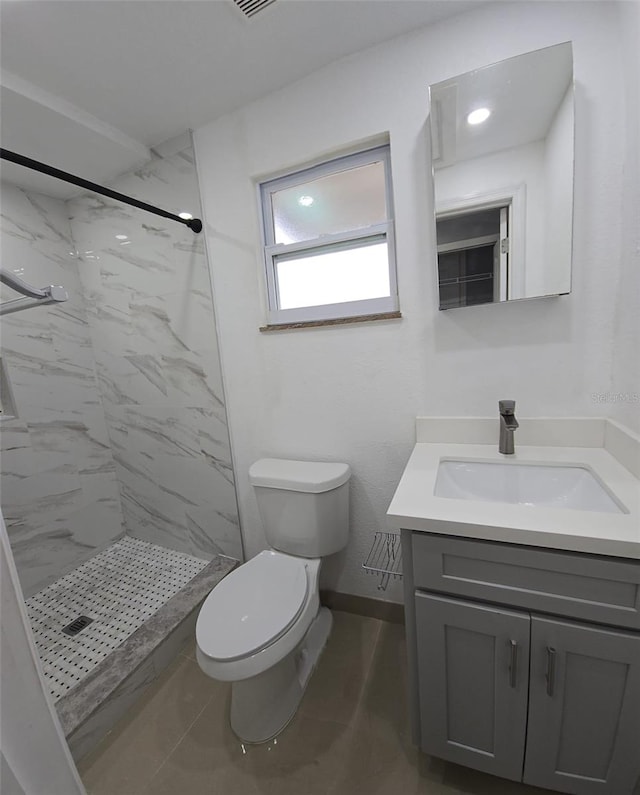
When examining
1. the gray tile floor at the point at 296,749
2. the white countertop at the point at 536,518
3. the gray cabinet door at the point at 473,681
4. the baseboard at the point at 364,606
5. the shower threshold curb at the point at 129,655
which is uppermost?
the white countertop at the point at 536,518

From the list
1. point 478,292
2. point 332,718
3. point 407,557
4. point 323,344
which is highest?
point 478,292

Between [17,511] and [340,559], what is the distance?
1.76 m

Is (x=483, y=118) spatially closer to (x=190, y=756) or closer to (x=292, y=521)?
(x=292, y=521)

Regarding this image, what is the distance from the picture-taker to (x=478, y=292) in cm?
118

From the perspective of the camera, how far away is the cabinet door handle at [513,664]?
81cm

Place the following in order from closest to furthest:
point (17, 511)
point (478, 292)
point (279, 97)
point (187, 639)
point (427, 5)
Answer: point (427, 5) → point (478, 292) → point (279, 97) → point (187, 639) → point (17, 511)

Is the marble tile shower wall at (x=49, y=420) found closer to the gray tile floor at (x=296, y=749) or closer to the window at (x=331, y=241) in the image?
the gray tile floor at (x=296, y=749)

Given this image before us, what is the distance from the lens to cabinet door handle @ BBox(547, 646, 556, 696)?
79 cm

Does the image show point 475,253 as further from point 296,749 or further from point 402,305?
point 296,749

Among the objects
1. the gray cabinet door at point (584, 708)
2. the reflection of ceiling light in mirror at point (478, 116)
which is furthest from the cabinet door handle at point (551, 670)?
the reflection of ceiling light in mirror at point (478, 116)

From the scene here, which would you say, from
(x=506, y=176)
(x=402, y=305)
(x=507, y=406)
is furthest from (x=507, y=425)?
(x=506, y=176)

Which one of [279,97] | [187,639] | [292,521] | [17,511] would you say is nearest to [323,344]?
[292,521]

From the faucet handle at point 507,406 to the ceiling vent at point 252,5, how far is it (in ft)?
4.77

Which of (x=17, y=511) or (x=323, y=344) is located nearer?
(x=323, y=344)
